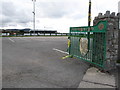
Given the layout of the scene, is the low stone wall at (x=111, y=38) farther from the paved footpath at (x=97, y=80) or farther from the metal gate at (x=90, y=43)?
the paved footpath at (x=97, y=80)

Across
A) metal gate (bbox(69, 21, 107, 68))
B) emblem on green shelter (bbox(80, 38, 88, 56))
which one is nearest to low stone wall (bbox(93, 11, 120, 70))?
metal gate (bbox(69, 21, 107, 68))

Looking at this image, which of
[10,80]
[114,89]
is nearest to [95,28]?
[114,89]

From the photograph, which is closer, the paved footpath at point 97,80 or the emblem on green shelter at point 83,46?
the paved footpath at point 97,80

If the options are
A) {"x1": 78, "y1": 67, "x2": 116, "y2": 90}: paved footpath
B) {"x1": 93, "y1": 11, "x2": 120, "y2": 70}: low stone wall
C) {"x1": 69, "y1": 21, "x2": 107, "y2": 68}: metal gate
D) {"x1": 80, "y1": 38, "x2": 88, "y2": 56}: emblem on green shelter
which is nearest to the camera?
{"x1": 78, "y1": 67, "x2": 116, "y2": 90}: paved footpath

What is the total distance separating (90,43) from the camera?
6203 mm

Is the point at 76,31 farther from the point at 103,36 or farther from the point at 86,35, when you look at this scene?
the point at 103,36

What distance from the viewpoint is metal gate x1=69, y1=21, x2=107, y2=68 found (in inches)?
185

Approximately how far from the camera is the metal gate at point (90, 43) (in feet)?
15.4

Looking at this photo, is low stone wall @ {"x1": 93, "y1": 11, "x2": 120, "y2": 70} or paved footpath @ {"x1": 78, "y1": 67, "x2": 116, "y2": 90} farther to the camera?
low stone wall @ {"x1": 93, "y1": 11, "x2": 120, "y2": 70}

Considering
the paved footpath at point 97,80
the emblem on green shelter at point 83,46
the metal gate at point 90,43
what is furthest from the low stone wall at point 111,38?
the emblem on green shelter at point 83,46

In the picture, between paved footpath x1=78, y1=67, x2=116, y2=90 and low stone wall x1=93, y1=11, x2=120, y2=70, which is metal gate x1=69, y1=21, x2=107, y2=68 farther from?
paved footpath x1=78, y1=67, x2=116, y2=90

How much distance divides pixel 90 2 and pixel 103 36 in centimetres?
409

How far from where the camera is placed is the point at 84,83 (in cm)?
366

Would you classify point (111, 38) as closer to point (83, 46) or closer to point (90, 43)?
point (90, 43)
